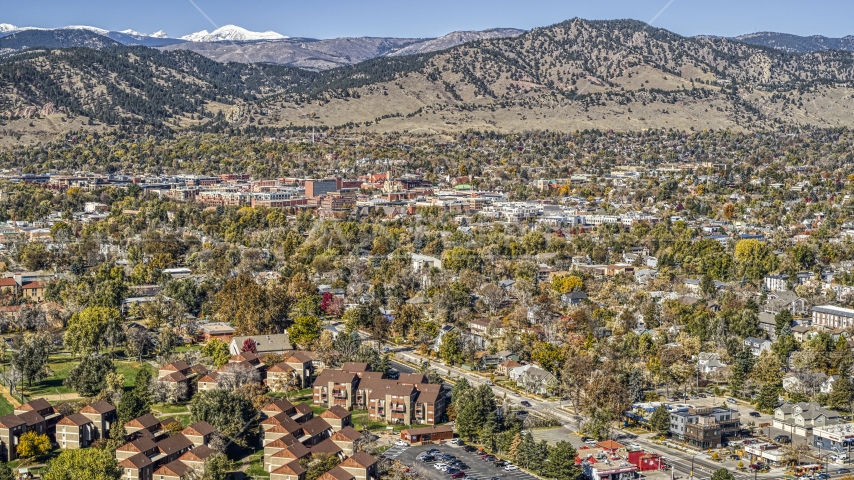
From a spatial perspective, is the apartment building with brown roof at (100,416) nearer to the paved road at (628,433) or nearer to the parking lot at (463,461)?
the parking lot at (463,461)

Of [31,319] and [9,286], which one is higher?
[9,286]

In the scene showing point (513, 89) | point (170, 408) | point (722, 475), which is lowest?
point (170, 408)

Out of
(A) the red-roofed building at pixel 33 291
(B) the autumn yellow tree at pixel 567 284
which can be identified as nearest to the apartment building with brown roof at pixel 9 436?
(A) the red-roofed building at pixel 33 291

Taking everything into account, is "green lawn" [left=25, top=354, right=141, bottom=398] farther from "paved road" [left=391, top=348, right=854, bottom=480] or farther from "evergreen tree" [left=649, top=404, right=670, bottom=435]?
"evergreen tree" [left=649, top=404, right=670, bottom=435]

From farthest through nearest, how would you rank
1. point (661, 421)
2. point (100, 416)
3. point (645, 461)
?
1. point (661, 421)
2. point (100, 416)
3. point (645, 461)

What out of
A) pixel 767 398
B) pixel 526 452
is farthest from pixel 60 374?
pixel 767 398

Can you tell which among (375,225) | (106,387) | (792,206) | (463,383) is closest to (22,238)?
(375,225)

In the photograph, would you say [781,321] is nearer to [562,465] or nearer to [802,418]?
[802,418]

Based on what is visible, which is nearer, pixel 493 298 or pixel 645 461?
pixel 645 461

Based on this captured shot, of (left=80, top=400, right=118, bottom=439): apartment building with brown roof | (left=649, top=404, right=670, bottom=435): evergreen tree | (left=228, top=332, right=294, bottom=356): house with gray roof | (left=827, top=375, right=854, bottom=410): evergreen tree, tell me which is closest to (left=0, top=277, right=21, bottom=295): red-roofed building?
(left=228, top=332, right=294, bottom=356): house with gray roof
